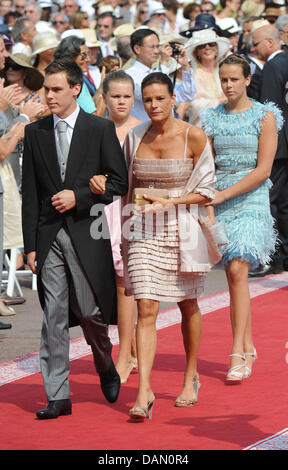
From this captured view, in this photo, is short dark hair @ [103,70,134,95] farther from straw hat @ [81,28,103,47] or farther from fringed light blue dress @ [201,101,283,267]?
straw hat @ [81,28,103,47]

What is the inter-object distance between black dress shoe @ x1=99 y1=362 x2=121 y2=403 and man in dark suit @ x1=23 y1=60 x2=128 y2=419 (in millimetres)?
109

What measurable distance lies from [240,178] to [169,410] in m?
1.69

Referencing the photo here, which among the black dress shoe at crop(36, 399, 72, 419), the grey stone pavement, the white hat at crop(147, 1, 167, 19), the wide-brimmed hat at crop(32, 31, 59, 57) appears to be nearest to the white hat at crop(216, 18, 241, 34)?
the white hat at crop(147, 1, 167, 19)

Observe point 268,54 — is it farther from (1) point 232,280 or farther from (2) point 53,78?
(2) point 53,78

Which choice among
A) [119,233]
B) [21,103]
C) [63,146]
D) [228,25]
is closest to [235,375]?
[119,233]

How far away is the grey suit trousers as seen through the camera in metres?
5.94

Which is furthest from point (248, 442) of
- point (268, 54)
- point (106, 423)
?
point (268, 54)

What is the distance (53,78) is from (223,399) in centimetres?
209

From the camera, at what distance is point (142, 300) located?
5.94 meters

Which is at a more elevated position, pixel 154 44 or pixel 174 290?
pixel 154 44

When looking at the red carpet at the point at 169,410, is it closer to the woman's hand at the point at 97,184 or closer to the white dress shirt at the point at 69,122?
the woman's hand at the point at 97,184

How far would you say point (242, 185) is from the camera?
6.94m

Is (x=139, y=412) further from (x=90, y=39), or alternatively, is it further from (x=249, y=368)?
(x=90, y=39)
